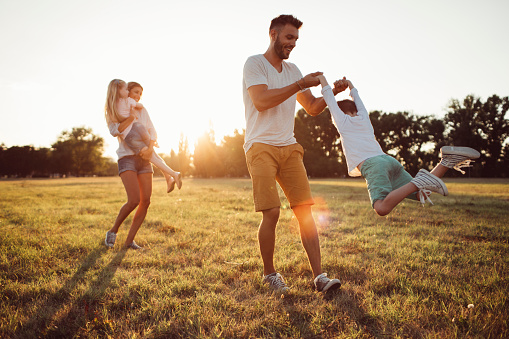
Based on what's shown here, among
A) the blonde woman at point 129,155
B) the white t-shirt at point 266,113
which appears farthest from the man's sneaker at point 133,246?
the white t-shirt at point 266,113

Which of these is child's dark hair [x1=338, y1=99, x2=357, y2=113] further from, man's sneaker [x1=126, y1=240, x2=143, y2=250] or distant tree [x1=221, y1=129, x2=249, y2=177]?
distant tree [x1=221, y1=129, x2=249, y2=177]

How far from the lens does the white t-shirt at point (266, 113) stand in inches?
122

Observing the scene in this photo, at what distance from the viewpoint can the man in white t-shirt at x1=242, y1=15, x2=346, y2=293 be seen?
301 centimetres

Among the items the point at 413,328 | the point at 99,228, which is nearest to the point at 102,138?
the point at 99,228

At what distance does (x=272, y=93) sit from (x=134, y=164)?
283 centimetres

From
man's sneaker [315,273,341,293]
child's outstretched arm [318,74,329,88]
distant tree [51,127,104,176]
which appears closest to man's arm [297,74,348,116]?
child's outstretched arm [318,74,329,88]

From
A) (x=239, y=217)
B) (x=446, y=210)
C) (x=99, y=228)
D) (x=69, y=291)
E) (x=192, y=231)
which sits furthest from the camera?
(x=446, y=210)

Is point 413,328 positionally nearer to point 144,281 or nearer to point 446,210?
point 144,281

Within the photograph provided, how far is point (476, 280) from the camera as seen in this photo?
318 cm

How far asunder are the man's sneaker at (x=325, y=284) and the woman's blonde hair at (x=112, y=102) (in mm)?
3666

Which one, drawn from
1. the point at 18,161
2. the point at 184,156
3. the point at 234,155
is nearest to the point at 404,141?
the point at 234,155

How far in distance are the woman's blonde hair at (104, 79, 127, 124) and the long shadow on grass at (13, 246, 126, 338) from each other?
2205mm

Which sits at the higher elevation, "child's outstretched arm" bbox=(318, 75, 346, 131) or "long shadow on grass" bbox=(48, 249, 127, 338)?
"child's outstretched arm" bbox=(318, 75, 346, 131)

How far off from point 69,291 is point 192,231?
2897 mm
